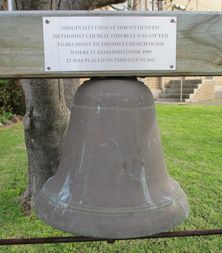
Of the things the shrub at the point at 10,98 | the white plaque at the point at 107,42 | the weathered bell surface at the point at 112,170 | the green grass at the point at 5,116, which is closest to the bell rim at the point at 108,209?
the weathered bell surface at the point at 112,170

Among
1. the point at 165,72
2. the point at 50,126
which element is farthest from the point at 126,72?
the point at 50,126

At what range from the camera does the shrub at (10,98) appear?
32.8 ft

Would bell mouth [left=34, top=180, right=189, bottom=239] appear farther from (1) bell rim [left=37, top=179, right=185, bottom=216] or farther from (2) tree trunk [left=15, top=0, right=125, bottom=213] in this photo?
(2) tree trunk [left=15, top=0, right=125, bottom=213]

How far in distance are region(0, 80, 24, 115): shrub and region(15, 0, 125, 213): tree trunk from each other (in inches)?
259

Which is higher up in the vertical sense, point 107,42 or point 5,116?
point 107,42

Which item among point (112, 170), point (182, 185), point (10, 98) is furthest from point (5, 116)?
point (112, 170)

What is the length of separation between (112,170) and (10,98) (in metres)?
9.31

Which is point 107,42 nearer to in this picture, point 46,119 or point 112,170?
point 112,170

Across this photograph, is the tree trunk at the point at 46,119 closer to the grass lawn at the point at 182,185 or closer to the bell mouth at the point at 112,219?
the grass lawn at the point at 182,185

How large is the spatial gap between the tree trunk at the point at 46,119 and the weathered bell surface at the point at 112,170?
174 centimetres

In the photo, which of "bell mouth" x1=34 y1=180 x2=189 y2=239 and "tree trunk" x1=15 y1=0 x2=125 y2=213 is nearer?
"bell mouth" x1=34 y1=180 x2=189 y2=239

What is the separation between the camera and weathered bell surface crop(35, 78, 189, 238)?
129 cm

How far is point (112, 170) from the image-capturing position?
134 cm

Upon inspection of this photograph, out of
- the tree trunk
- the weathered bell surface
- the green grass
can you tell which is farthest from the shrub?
the weathered bell surface
